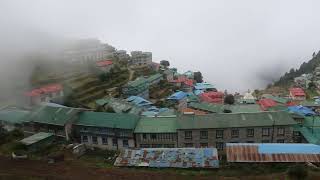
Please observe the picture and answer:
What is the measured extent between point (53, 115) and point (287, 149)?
25.8m

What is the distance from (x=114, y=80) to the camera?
70625mm

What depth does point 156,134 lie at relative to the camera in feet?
126

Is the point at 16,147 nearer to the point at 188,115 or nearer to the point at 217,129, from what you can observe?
the point at 188,115

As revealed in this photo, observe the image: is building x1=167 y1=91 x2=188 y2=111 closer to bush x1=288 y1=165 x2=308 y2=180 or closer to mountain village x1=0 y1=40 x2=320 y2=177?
mountain village x1=0 y1=40 x2=320 y2=177

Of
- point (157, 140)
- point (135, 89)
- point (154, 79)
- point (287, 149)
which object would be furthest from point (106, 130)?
point (154, 79)

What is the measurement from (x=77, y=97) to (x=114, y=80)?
41.5 ft

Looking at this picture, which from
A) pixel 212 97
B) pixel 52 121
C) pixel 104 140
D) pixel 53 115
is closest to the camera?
pixel 104 140

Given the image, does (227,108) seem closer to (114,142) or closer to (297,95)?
(114,142)

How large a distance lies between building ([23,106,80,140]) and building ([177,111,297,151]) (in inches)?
500

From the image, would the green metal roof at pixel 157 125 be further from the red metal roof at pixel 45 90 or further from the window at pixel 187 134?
the red metal roof at pixel 45 90

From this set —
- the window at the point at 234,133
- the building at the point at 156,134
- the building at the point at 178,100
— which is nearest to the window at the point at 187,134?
the building at the point at 156,134

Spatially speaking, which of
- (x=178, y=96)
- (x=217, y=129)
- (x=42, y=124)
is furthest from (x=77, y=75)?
(x=217, y=129)

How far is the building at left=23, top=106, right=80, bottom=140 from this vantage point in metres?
41.6

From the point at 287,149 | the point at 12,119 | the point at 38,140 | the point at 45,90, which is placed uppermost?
the point at 45,90
